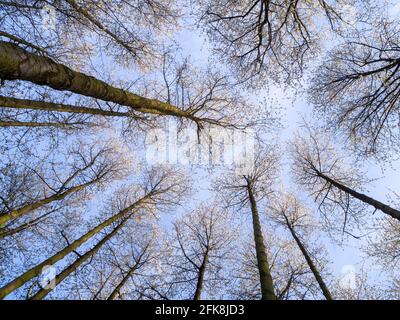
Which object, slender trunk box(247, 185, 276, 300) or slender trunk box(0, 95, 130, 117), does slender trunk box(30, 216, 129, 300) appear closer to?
slender trunk box(0, 95, 130, 117)

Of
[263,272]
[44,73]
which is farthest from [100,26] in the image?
[263,272]

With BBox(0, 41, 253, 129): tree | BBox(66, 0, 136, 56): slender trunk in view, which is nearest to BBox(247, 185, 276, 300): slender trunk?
BBox(0, 41, 253, 129): tree

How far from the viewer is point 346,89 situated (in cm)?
811

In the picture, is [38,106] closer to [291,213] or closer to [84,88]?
[84,88]

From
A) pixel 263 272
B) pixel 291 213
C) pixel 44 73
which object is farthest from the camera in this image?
pixel 291 213

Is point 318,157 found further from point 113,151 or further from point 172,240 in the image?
point 113,151

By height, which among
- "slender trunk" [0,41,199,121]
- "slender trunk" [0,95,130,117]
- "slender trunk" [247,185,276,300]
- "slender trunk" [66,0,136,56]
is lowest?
"slender trunk" [247,185,276,300]

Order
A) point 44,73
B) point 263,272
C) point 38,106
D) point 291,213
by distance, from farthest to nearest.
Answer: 1. point 291,213
2. point 38,106
3. point 263,272
4. point 44,73

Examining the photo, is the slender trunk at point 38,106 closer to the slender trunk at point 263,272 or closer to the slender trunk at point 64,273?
the slender trunk at point 64,273

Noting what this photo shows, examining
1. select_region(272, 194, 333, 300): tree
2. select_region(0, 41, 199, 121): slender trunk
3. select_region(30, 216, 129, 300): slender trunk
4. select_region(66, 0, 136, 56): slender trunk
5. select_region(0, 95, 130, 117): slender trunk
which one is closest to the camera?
select_region(0, 41, 199, 121): slender trunk

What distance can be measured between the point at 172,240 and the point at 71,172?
5.34 meters

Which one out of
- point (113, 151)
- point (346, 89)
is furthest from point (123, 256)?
point (346, 89)

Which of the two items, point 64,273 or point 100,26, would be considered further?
point 100,26

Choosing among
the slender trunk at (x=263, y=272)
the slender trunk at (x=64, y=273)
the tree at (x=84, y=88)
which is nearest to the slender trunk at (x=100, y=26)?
the tree at (x=84, y=88)
